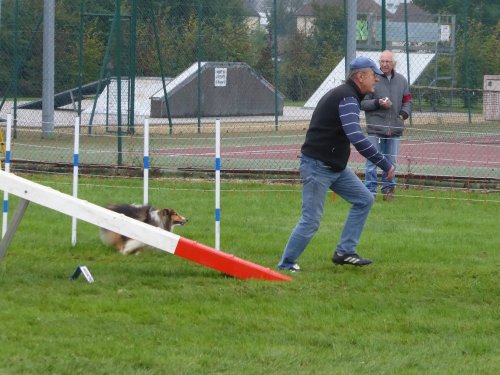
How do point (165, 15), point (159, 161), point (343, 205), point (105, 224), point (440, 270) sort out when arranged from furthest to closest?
point (165, 15) < point (159, 161) < point (343, 205) < point (440, 270) < point (105, 224)

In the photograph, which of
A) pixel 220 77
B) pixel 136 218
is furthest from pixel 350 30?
pixel 136 218

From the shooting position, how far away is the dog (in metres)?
10.3

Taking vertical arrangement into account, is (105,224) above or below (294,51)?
below

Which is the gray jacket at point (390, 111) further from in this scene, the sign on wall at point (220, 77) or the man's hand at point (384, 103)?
the sign on wall at point (220, 77)

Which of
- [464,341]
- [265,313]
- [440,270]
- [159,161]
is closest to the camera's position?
[464,341]

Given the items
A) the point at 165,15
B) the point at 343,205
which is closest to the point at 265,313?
the point at 343,205

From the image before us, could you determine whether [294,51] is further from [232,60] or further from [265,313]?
[265,313]

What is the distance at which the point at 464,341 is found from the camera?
701 centimetres

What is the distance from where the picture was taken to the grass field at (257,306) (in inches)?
252

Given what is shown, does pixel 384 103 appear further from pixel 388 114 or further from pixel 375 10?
pixel 375 10

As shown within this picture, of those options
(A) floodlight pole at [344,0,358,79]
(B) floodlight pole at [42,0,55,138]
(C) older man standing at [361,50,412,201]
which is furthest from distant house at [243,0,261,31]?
(C) older man standing at [361,50,412,201]

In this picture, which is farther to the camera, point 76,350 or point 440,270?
point 440,270

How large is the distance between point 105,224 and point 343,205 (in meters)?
5.61

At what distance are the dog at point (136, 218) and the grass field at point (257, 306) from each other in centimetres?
11
